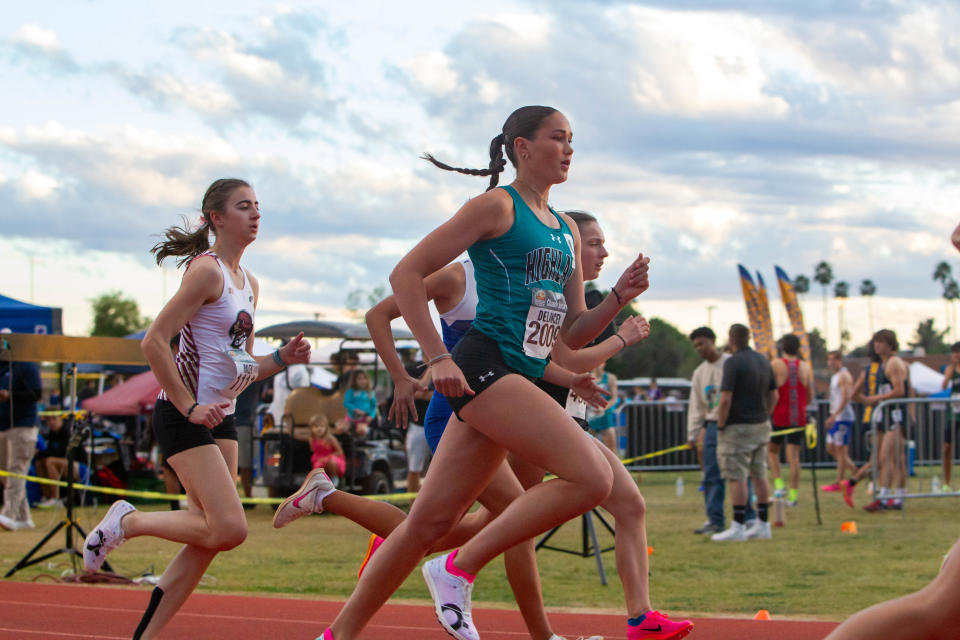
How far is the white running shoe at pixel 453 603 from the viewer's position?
167 inches

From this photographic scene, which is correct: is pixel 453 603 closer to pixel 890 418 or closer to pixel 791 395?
pixel 791 395

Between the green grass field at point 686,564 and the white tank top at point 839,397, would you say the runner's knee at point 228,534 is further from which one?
the white tank top at point 839,397

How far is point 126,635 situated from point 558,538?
6392 millimetres

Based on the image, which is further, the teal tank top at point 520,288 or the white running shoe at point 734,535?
the white running shoe at point 734,535

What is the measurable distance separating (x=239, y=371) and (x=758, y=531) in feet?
25.6

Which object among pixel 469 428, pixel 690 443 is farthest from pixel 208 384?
pixel 690 443

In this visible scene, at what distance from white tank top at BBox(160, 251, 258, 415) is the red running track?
5.49 feet

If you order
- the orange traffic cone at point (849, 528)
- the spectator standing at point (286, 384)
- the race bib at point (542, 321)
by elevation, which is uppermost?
the race bib at point (542, 321)

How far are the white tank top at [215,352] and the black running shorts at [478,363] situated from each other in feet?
Result: 3.91

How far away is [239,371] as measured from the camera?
491cm

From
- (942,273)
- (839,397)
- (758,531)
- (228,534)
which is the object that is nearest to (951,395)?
(839,397)

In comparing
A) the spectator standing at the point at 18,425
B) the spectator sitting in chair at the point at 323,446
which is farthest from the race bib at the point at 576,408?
the spectator standing at the point at 18,425

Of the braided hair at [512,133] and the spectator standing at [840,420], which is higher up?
the braided hair at [512,133]

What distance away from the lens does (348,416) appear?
1459cm
